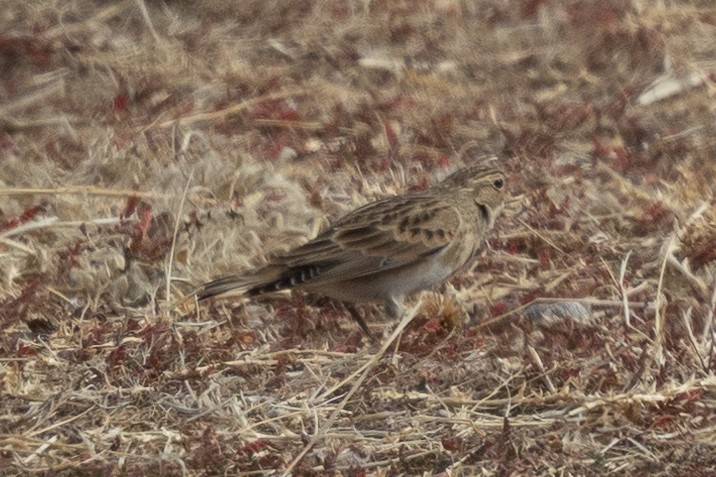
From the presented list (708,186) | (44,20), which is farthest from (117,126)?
(708,186)

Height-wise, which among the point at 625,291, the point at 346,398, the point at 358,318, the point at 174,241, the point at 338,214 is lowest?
the point at 338,214

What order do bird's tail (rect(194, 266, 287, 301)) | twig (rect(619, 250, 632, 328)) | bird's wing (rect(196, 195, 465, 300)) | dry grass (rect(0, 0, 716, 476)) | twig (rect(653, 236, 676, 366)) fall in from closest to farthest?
1. dry grass (rect(0, 0, 716, 476))
2. twig (rect(653, 236, 676, 366))
3. twig (rect(619, 250, 632, 328))
4. bird's tail (rect(194, 266, 287, 301))
5. bird's wing (rect(196, 195, 465, 300))

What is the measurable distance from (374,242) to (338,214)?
1.37 m

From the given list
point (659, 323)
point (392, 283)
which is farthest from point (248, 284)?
point (659, 323)

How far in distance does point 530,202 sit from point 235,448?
3.74 meters

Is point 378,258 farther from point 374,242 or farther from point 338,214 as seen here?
point 338,214

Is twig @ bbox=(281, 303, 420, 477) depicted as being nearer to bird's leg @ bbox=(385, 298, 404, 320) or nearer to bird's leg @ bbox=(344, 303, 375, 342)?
bird's leg @ bbox=(344, 303, 375, 342)

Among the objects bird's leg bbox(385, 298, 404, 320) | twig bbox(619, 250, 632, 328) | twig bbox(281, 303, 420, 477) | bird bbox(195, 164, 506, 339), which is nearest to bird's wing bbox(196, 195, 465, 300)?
bird bbox(195, 164, 506, 339)

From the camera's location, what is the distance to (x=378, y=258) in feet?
26.5

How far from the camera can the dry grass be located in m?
6.61

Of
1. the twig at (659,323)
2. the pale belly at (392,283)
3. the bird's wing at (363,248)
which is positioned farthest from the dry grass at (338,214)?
the bird's wing at (363,248)

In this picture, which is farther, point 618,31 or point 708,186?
point 618,31

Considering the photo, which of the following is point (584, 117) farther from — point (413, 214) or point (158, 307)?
point (158, 307)

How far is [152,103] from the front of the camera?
11.4 meters
